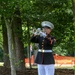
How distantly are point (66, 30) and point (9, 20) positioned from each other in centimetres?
317

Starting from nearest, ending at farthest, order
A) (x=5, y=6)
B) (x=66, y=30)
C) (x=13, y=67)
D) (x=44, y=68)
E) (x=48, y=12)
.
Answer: (x=44, y=68)
(x=5, y=6)
(x=13, y=67)
(x=48, y=12)
(x=66, y=30)

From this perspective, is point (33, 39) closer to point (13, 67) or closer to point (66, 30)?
point (13, 67)

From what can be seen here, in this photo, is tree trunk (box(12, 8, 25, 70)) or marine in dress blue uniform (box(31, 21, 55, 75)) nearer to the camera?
marine in dress blue uniform (box(31, 21, 55, 75))

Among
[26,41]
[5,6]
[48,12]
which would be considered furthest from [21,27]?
[5,6]

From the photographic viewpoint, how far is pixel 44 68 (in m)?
6.13

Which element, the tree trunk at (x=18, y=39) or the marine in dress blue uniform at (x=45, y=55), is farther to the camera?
the tree trunk at (x=18, y=39)

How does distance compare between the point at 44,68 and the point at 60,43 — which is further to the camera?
the point at 60,43

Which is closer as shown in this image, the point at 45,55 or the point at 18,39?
the point at 45,55

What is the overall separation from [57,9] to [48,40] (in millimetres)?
5370

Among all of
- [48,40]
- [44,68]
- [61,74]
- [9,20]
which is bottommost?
[61,74]

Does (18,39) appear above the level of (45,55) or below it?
above

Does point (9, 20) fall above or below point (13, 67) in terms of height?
above

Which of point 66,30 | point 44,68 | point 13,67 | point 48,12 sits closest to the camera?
point 44,68

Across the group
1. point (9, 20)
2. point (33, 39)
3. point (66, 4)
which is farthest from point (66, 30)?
point (33, 39)
